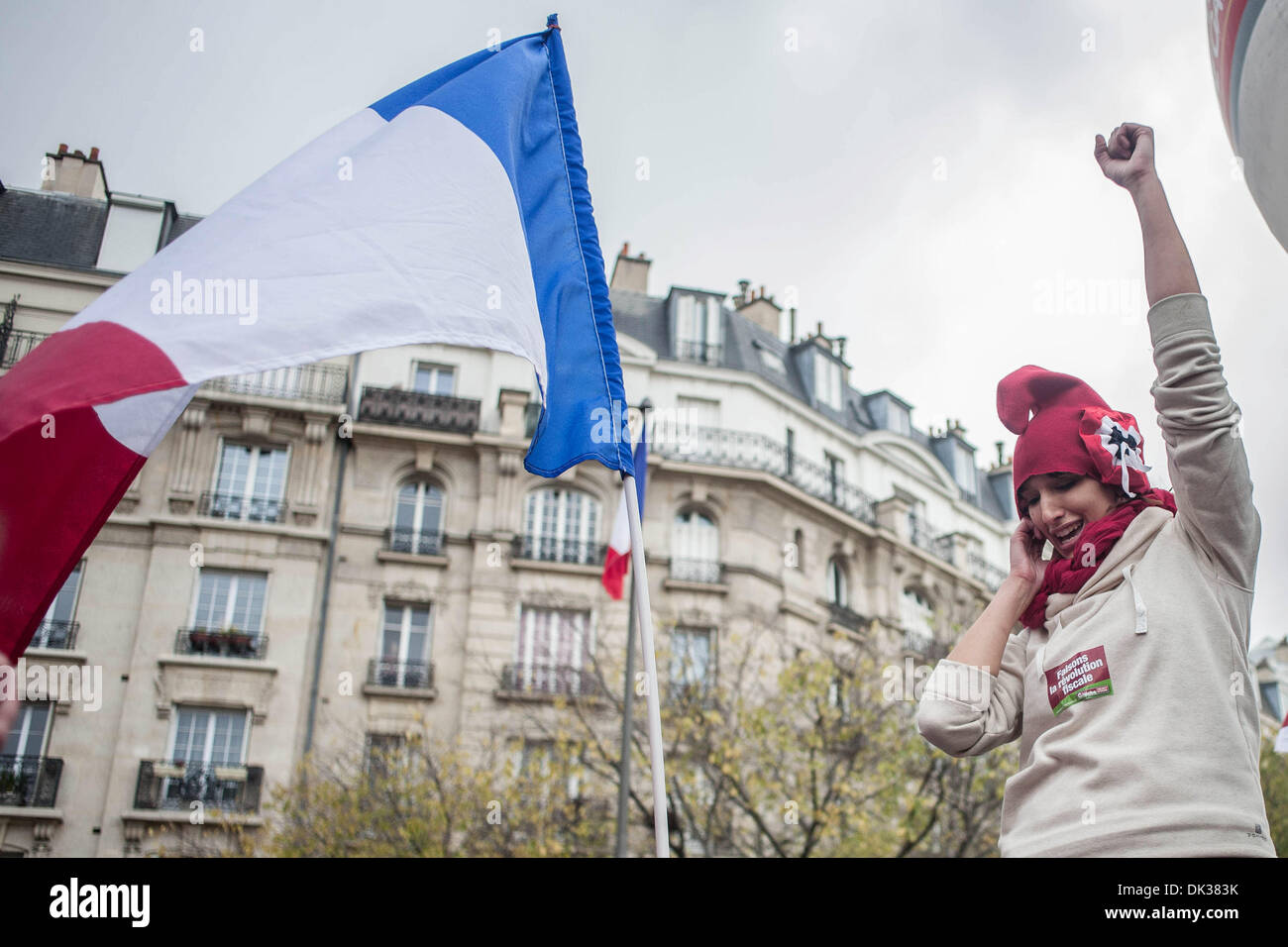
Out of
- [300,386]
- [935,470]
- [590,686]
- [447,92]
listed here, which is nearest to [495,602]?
[590,686]

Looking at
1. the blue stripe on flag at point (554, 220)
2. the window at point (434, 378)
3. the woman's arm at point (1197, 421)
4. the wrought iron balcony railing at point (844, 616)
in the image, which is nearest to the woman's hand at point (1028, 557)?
the woman's arm at point (1197, 421)

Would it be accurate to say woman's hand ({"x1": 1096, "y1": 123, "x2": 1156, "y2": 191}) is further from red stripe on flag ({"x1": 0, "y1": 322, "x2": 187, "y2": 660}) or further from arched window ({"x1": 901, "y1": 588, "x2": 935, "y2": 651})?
arched window ({"x1": 901, "y1": 588, "x2": 935, "y2": 651})

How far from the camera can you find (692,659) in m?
24.3

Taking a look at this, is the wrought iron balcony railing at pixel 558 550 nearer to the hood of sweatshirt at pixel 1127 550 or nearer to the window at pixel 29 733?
the window at pixel 29 733

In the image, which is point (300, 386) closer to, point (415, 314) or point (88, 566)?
point (88, 566)

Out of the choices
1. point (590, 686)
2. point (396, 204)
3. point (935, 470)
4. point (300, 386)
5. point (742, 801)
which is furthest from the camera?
point (935, 470)

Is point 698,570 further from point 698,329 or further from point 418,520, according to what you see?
point 698,329

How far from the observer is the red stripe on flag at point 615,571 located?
696 inches

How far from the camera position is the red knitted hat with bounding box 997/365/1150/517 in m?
2.56

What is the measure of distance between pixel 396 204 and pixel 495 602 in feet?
77.4

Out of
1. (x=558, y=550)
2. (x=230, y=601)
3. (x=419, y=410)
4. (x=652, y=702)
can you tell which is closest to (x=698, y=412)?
(x=558, y=550)

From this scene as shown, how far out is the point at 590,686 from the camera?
23.9 metres

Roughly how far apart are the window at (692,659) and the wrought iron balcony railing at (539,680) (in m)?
2.27

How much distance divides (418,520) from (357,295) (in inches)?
993
